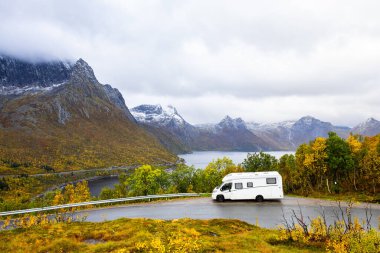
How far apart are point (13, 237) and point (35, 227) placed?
9.47ft

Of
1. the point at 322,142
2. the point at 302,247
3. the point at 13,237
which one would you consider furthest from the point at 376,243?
the point at 322,142

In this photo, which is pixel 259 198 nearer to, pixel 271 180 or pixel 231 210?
pixel 271 180

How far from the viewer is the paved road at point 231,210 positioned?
28.3 metres

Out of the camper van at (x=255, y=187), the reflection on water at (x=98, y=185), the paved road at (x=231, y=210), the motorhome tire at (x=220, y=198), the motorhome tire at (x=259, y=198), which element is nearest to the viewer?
the paved road at (x=231, y=210)

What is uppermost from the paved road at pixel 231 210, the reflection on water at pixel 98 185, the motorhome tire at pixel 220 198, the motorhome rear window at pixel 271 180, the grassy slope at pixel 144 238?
the motorhome rear window at pixel 271 180

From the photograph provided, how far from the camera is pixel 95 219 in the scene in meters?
29.8

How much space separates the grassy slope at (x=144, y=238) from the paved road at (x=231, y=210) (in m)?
5.03

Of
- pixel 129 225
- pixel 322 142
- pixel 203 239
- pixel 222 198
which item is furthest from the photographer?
pixel 322 142

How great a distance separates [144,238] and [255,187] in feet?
64.8

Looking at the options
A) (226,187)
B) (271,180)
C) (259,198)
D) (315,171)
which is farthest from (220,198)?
(315,171)

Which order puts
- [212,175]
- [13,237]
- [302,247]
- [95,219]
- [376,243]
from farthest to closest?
[212,175], [95,219], [13,237], [302,247], [376,243]

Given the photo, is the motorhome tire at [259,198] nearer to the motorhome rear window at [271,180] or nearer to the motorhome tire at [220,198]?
the motorhome rear window at [271,180]

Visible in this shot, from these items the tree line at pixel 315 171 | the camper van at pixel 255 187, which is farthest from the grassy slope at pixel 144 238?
the tree line at pixel 315 171

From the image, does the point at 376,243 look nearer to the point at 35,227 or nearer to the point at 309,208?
the point at 309,208
